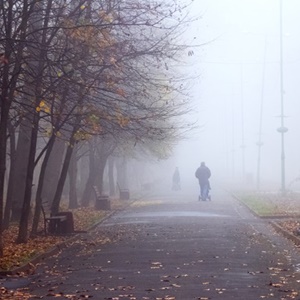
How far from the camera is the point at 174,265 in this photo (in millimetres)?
17688

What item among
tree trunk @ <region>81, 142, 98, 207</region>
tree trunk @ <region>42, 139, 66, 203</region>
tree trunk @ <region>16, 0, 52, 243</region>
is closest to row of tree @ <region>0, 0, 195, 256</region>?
tree trunk @ <region>16, 0, 52, 243</region>

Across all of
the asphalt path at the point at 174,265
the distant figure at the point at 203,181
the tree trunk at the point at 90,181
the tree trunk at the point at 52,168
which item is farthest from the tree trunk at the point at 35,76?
the distant figure at the point at 203,181

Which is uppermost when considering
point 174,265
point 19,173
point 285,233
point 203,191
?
point 19,173

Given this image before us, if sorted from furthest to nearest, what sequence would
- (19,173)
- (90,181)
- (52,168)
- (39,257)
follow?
(90,181) → (52,168) → (19,173) → (39,257)

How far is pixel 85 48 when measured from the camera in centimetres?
2083

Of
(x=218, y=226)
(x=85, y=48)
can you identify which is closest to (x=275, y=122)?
(x=218, y=226)

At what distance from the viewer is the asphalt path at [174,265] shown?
549 inches

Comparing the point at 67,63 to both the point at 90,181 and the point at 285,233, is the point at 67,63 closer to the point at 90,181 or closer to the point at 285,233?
the point at 285,233

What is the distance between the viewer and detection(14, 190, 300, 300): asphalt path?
13938 mm

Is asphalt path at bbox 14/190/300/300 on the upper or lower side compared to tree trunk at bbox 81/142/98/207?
lower

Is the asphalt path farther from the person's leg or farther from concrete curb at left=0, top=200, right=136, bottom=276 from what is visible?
the person's leg

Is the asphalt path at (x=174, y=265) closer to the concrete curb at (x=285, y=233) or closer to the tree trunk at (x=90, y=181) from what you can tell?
the concrete curb at (x=285, y=233)

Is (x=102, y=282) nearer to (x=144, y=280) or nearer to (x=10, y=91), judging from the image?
(x=144, y=280)

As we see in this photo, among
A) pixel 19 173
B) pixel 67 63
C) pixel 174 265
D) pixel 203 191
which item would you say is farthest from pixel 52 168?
pixel 174 265
